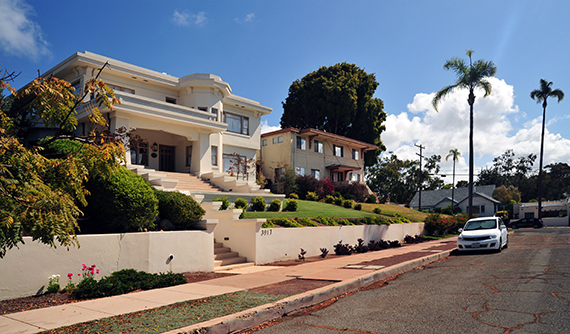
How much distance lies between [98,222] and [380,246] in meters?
13.4

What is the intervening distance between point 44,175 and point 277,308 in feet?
14.1

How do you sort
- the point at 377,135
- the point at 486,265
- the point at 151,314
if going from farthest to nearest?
the point at 377,135 → the point at 486,265 → the point at 151,314

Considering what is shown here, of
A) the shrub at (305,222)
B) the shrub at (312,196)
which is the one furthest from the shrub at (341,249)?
the shrub at (312,196)

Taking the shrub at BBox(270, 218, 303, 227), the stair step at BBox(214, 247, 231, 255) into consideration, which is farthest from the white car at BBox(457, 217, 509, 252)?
the stair step at BBox(214, 247, 231, 255)

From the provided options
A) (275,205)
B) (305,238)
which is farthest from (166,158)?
(305,238)

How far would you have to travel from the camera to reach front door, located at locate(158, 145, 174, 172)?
26.1 m

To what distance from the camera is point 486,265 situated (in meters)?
12.2

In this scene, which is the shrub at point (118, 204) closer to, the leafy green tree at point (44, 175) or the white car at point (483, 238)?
the leafy green tree at point (44, 175)

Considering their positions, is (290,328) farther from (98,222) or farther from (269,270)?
(98,222)

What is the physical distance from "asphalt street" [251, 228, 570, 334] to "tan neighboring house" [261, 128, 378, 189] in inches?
942

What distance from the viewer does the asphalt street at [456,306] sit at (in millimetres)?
5758

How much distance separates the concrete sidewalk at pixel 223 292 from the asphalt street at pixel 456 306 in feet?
1.38

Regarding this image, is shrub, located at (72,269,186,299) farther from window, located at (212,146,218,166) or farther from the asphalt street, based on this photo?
window, located at (212,146,218,166)

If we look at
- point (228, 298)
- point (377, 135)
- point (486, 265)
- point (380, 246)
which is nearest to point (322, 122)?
point (377, 135)
